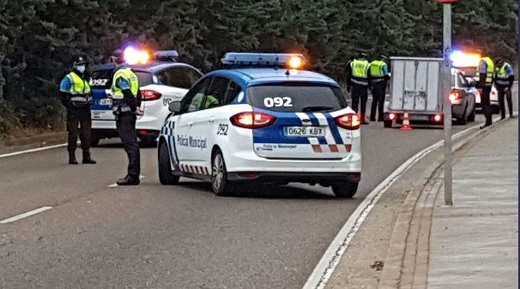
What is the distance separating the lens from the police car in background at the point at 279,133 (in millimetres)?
14297

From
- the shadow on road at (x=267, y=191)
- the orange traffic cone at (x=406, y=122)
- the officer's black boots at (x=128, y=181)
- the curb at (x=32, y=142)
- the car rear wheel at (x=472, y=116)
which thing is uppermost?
the officer's black boots at (x=128, y=181)

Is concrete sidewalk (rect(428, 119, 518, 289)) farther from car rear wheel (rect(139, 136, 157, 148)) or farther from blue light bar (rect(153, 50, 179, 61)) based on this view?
blue light bar (rect(153, 50, 179, 61))

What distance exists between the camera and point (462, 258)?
9.66 metres

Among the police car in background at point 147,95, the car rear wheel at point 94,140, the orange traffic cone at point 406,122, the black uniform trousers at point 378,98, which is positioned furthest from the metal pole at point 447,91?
the black uniform trousers at point 378,98

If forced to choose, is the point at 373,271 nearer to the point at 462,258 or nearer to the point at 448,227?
the point at 462,258

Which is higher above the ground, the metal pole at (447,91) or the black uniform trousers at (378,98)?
the metal pole at (447,91)

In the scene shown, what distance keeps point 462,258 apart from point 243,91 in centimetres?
546

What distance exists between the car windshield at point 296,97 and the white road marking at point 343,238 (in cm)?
130

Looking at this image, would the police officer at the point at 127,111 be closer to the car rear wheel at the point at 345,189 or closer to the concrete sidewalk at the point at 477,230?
the car rear wheel at the point at 345,189

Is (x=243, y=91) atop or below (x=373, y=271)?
atop

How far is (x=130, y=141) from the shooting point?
16.1 meters

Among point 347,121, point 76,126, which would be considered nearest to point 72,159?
point 76,126

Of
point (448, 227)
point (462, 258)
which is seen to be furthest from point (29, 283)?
point (448, 227)

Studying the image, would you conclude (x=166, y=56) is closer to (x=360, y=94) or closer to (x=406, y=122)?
(x=406, y=122)
